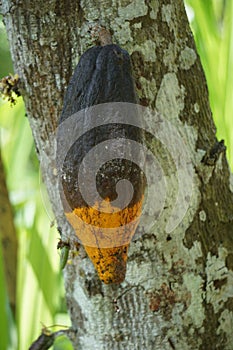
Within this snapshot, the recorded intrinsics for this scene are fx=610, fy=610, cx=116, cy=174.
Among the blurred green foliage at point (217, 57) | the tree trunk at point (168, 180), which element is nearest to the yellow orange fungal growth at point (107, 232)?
the tree trunk at point (168, 180)

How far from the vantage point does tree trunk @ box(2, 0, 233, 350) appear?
1.92ft

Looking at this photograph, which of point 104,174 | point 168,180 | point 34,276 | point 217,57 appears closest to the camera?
point 104,174

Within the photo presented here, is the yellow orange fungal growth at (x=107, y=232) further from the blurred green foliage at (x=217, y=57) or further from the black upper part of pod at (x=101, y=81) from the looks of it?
the blurred green foliage at (x=217, y=57)

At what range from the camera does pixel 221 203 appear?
0.66m

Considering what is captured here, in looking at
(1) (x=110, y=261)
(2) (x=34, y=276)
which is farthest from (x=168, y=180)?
(2) (x=34, y=276)

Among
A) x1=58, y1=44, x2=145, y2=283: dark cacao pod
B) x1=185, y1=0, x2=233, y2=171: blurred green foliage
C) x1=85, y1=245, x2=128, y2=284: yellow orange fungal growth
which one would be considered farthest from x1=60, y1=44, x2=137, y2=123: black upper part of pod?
x1=185, y1=0, x2=233, y2=171: blurred green foliage

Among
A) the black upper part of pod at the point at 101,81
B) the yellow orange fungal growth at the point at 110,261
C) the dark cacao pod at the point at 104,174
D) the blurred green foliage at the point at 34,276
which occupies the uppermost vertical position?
the blurred green foliage at the point at 34,276

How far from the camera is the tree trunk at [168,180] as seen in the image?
1.92 feet

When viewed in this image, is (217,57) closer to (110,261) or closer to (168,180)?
(168,180)

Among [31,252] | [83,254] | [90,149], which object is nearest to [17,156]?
[31,252]

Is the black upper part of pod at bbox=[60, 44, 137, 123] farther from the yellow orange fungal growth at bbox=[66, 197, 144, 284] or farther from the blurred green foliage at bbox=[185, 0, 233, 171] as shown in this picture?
the blurred green foliage at bbox=[185, 0, 233, 171]

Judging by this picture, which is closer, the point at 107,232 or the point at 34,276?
the point at 107,232

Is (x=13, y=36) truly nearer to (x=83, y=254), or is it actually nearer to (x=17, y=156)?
(x=83, y=254)

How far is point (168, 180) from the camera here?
2.04 feet
